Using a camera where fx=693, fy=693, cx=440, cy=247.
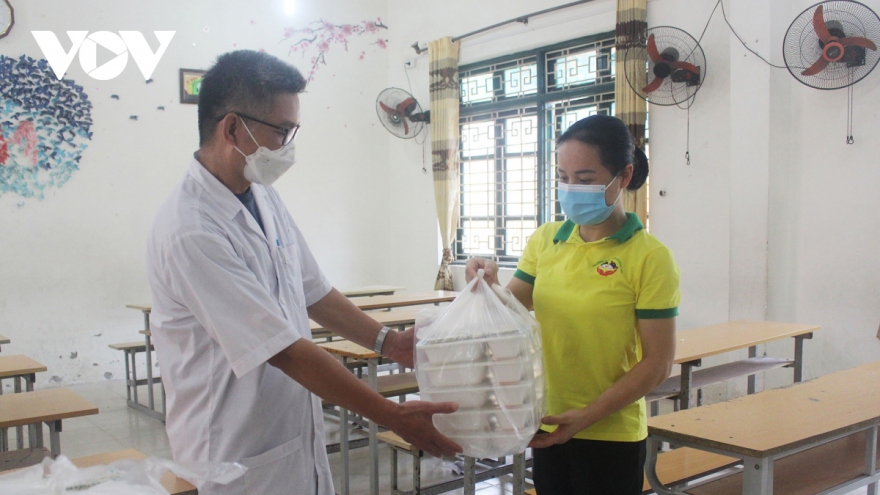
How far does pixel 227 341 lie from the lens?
120cm

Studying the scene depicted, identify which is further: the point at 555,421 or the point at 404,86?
the point at 404,86

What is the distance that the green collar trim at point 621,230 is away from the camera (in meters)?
1.42

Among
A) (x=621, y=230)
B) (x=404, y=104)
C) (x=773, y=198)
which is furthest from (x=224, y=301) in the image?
(x=404, y=104)

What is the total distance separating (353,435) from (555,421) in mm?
3229

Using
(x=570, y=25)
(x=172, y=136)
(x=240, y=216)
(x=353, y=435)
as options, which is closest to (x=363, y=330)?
(x=240, y=216)

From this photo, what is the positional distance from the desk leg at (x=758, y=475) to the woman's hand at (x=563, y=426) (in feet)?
2.16

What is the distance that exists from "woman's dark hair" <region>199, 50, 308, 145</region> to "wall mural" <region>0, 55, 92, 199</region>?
Answer: 509 cm

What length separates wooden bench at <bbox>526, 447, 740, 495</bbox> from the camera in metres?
2.15

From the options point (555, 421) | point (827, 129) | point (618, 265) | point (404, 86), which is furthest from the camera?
point (404, 86)

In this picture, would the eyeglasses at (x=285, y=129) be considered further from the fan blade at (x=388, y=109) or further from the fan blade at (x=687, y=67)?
the fan blade at (x=388, y=109)

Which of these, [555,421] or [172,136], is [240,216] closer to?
[555,421]

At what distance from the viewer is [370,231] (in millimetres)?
7566

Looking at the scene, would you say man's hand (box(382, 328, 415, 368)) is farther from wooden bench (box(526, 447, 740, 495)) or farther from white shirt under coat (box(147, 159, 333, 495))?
wooden bench (box(526, 447, 740, 495))

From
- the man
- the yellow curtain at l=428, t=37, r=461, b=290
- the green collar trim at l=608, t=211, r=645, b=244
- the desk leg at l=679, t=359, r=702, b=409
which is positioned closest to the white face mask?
the man
